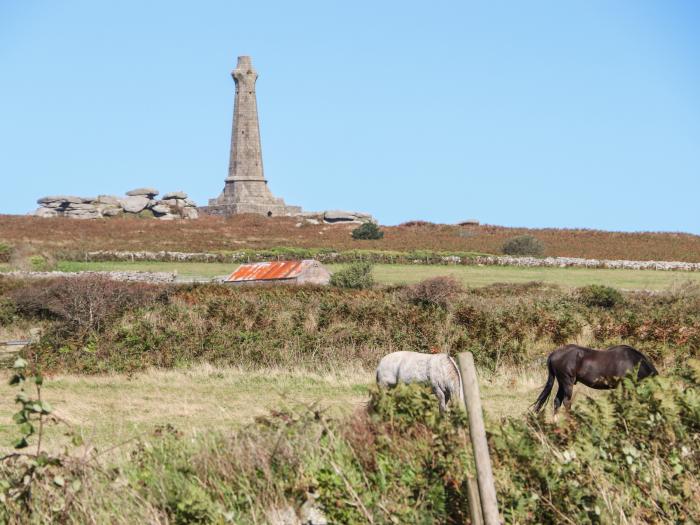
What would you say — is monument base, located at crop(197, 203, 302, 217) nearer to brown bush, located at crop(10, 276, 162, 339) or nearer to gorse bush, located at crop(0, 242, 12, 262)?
gorse bush, located at crop(0, 242, 12, 262)

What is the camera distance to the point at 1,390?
19.9 meters

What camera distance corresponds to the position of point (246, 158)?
94750 mm

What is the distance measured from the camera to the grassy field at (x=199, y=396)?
15.1 m

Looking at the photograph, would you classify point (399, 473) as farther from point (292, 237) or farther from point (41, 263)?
point (292, 237)

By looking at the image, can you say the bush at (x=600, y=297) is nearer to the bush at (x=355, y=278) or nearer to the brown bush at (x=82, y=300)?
the bush at (x=355, y=278)

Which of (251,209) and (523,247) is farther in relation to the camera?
(251,209)

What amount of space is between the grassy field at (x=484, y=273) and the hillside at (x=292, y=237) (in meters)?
10.3

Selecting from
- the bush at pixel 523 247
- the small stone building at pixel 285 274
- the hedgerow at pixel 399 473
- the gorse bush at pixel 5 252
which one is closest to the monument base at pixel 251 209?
the bush at pixel 523 247

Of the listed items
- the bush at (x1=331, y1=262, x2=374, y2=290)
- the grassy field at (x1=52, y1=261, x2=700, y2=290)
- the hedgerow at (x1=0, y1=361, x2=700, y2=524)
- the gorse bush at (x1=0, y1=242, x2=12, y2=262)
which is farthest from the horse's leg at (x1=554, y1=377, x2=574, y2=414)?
the gorse bush at (x1=0, y1=242, x2=12, y2=262)

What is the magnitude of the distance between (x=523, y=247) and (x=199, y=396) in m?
54.1

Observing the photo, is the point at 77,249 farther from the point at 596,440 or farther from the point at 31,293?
the point at 596,440

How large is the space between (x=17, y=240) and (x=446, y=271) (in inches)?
1351

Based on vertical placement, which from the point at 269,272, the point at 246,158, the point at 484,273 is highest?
the point at 246,158

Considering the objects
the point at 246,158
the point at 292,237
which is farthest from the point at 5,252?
the point at 246,158
